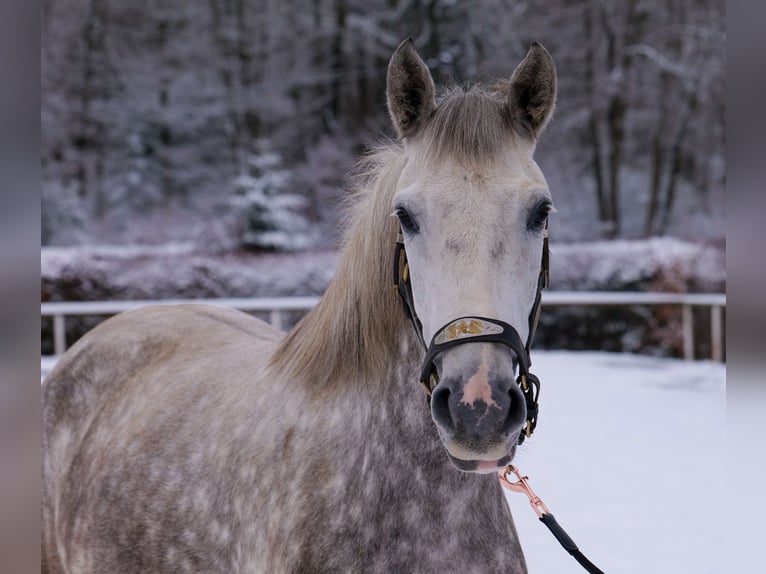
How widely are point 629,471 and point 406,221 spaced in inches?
188

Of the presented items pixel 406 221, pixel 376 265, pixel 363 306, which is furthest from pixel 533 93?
pixel 363 306

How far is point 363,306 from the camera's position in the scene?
1989mm

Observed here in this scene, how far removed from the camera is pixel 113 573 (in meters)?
2.62

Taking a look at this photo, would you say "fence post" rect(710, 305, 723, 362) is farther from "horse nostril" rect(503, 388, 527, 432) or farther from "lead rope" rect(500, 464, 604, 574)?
"horse nostril" rect(503, 388, 527, 432)

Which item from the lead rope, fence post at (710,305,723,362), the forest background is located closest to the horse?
the lead rope

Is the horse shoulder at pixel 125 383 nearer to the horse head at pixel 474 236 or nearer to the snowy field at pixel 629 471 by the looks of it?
the horse head at pixel 474 236

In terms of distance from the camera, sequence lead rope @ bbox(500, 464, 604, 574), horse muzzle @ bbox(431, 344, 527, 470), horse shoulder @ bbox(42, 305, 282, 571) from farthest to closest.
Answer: horse shoulder @ bbox(42, 305, 282, 571) < lead rope @ bbox(500, 464, 604, 574) < horse muzzle @ bbox(431, 344, 527, 470)

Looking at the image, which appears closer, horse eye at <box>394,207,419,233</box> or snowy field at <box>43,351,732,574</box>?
horse eye at <box>394,207,419,233</box>

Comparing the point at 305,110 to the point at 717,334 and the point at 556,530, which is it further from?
the point at 556,530

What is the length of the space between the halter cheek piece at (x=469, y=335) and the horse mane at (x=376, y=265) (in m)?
0.10

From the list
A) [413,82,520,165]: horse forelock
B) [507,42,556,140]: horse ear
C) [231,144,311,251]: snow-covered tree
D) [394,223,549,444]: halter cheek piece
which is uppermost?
[231,144,311,251]: snow-covered tree

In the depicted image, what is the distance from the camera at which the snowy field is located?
4152mm

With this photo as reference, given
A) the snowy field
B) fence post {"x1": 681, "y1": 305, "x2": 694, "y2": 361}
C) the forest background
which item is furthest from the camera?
the forest background
